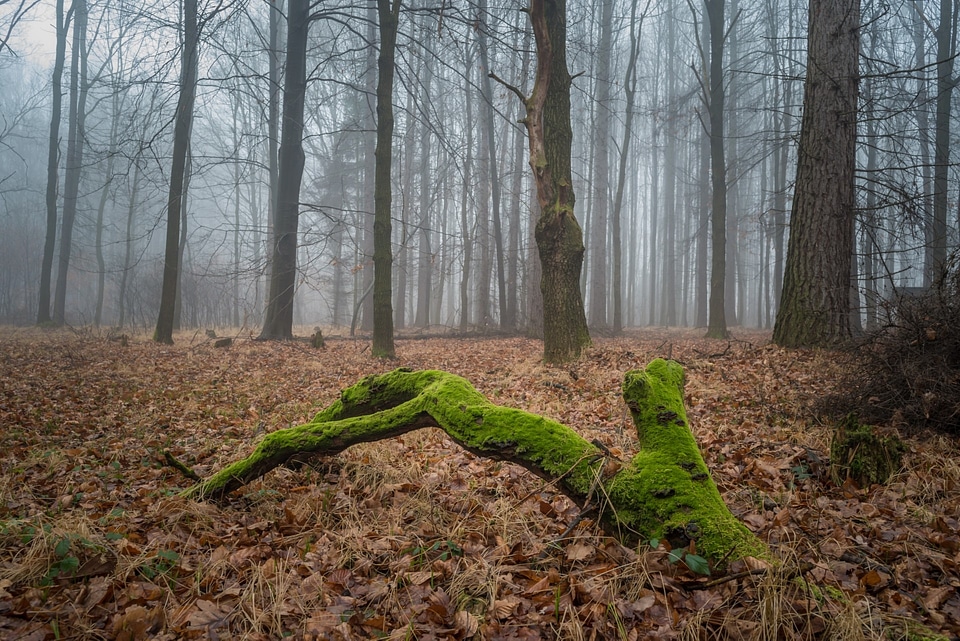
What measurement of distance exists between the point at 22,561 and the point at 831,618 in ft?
13.1

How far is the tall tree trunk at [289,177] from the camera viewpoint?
13.0m

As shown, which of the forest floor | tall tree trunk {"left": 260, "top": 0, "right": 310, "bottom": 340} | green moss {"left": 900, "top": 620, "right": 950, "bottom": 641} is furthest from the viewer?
tall tree trunk {"left": 260, "top": 0, "right": 310, "bottom": 340}

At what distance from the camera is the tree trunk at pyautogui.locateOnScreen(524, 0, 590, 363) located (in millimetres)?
8047

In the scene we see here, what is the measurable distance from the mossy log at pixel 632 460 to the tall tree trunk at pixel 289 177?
10.7 meters

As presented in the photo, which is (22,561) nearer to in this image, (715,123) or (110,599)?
(110,599)

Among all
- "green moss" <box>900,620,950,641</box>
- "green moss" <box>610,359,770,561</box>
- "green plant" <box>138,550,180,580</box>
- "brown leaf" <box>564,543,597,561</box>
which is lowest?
"green plant" <box>138,550,180,580</box>

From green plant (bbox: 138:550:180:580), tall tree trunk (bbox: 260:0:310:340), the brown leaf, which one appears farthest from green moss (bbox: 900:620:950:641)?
tall tree trunk (bbox: 260:0:310:340)

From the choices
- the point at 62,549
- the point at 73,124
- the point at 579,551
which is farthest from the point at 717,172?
the point at 73,124

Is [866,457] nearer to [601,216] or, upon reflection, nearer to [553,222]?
[553,222]

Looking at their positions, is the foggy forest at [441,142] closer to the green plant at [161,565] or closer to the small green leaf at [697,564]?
the green plant at [161,565]

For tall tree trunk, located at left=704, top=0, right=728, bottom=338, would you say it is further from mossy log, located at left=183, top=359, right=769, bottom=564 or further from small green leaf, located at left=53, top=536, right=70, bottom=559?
small green leaf, located at left=53, top=536, right=70, bottom=559

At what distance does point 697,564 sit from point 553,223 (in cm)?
640

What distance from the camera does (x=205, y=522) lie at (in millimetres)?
3291

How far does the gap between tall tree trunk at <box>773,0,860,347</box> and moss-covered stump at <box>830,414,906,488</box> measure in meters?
3.90
